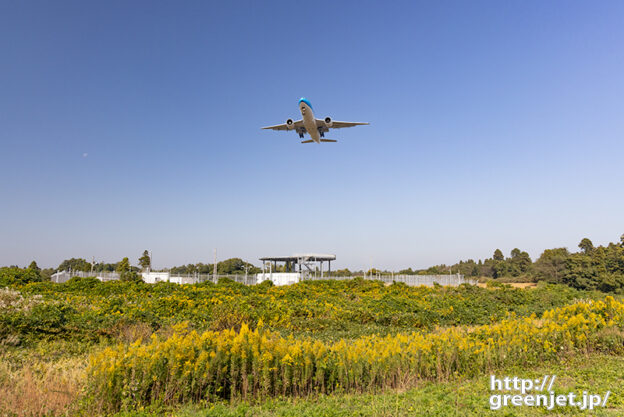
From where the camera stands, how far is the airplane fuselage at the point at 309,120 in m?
19.3

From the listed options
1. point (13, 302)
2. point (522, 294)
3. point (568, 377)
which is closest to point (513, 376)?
point (568, 377)

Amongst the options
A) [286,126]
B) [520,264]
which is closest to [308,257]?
[286,126]

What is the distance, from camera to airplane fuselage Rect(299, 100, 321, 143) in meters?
19.3

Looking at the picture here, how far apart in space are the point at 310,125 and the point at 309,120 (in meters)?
0.57

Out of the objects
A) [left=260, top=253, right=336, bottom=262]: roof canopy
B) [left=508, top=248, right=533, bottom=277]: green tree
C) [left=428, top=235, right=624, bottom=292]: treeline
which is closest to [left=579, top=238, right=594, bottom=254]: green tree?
[left=508, top=248, right=533, bottom=277]: green tree

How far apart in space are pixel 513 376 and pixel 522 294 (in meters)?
19.7

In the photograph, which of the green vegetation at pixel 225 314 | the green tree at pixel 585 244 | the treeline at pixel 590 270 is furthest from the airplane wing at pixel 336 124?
the green tree at pixel 585 244

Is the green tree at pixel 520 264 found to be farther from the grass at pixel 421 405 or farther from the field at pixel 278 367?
the grass at pixel 421 405

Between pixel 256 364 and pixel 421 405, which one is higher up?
pixel 256 364

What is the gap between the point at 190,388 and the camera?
224 inches

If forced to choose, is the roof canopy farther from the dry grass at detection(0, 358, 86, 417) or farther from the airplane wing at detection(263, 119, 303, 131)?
the dry grass at detection(0, 358, 86, 417)

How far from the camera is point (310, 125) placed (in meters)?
20.5

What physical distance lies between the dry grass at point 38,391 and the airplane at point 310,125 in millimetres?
15793

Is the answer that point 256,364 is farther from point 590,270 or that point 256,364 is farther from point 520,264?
point 520,264
